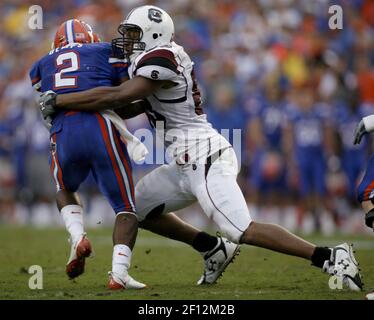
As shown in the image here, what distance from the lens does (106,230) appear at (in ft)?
33.7

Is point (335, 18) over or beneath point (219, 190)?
over

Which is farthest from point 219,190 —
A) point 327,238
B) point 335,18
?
point 327,238

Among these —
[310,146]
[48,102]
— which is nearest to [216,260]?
[48,102]

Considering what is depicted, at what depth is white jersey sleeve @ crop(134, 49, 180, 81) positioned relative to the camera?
4.62 m

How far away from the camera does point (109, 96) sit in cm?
471

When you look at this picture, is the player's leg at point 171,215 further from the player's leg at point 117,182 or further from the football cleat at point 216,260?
the player's leg at point 117,182

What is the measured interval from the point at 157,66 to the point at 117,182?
2.22 feet

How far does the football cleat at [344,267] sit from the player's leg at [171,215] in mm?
744

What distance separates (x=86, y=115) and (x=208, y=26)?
7999mm

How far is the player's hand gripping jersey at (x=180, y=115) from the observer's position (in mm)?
4805

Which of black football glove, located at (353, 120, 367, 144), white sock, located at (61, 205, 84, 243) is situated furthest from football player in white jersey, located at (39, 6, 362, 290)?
black football glove, located at (353, 120, 367, 144)

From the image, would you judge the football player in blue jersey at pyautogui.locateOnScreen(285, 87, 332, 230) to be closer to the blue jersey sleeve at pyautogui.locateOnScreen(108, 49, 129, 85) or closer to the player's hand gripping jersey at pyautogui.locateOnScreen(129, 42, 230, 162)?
the player's hand gripping jersey at pyautogui.locateOnScreen(129, 42, 230, 162)

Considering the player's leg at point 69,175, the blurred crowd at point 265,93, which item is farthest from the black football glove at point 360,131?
the blurred crowd at point 265,93
